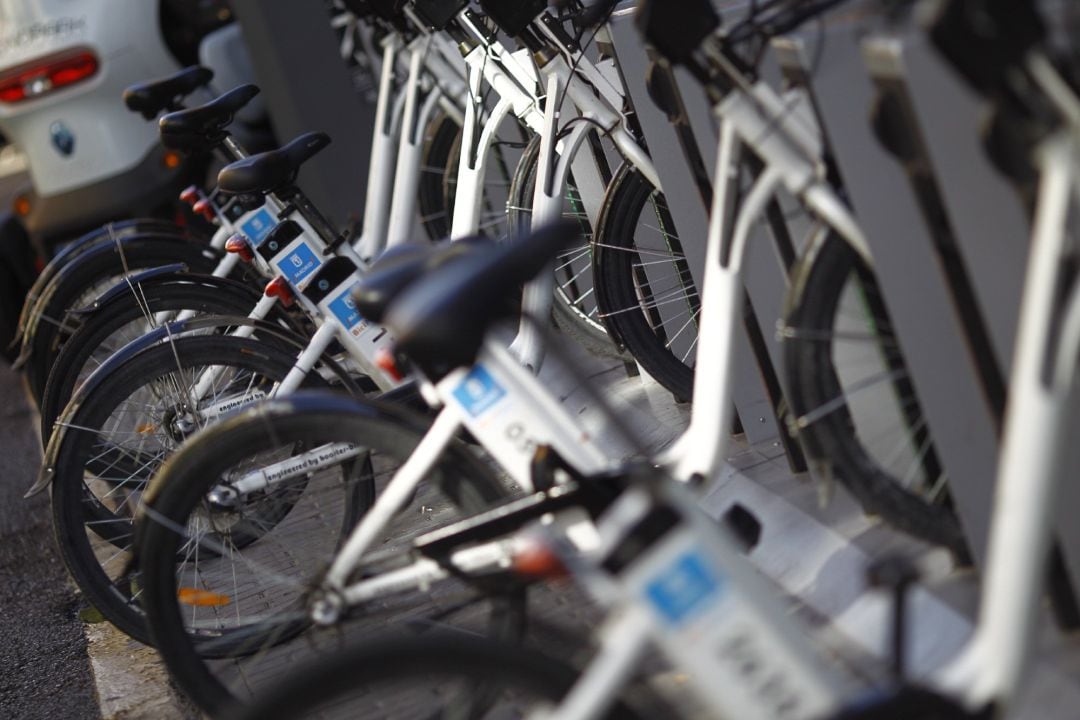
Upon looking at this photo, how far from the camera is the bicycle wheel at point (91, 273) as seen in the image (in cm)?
665

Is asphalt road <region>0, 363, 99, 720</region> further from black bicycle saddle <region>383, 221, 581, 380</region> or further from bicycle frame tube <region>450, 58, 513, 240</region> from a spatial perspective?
black bicycle saddle <region>383, 221, 581, 380</region>

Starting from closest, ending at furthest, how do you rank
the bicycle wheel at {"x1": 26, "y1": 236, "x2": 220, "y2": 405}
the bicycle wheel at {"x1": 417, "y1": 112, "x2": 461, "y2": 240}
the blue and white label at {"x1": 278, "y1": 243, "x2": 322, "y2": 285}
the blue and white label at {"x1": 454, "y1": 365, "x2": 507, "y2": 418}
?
the blue and white label at {"x1": 454, "y1": 365, "x2": 507, "y2": 418}, the blue and white label at {"x1": 278, "y1": 243, "x2": 322, "y2": 285}, the bicycle wheel at {"x1": 26, "y1": 236, "x2": 220, "y2": 405}, the bicycle wheel at {"x1": 417, "y1": 112, "x2": 461, "y2": 240}

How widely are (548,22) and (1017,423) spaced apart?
290 centimetres

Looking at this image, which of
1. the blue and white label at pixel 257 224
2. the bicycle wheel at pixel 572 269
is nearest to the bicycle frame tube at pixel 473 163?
the bicycle wheel at pixel 572 269

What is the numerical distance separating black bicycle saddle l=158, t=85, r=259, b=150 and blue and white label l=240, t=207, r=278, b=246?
2.10 feet

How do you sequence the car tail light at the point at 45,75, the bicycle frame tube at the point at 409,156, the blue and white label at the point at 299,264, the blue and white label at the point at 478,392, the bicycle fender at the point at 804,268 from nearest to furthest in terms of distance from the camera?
the blue and white label at the point at 478,392, the bicycle fender at the point at 804,268, the blue and white label at the point at 299,264, the bicycle frame tube at the point at 409,156, the car tail light at the point at 45,75

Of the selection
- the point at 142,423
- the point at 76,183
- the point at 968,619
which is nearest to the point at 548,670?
the point at 968,619

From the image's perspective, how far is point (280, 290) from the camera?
18.0 feet

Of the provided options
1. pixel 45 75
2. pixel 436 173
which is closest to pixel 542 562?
pixel 436 173

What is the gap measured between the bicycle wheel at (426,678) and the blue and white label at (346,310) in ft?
8.73

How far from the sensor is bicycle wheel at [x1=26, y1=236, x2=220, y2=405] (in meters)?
6.65

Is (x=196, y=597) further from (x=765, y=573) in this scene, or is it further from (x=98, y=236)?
(x=98, y=236)

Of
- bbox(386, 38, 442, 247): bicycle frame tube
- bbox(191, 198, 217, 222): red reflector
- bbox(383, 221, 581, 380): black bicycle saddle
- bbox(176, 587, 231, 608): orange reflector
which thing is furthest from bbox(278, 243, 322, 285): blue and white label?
bbox(383, 221, 581, 380): black bicycle saddle

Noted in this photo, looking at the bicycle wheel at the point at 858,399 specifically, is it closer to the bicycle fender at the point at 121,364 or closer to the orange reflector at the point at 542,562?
the orange reflector at the point at 542,562
